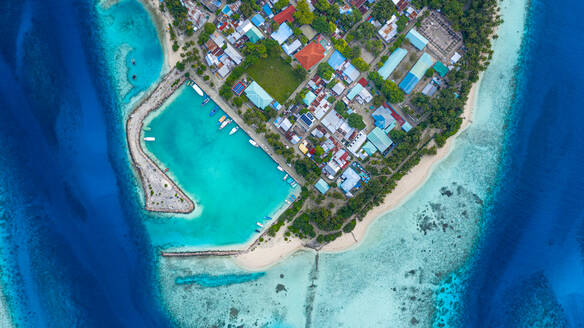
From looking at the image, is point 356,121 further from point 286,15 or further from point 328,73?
point 286,15

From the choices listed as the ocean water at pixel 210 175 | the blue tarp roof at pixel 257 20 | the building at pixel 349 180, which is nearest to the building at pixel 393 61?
the building at pixel 349 180

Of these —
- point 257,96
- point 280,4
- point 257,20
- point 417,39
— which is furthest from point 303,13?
point 417,39

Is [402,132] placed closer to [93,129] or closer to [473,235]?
[473,235]

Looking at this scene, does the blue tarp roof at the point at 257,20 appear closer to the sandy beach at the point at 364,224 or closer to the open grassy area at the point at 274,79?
the open grassy area at the point at 274,79

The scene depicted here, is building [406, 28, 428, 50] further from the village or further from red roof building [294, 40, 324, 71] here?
red roof building [294, 40, 324, 71]

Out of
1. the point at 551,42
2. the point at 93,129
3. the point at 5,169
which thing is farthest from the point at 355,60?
the point at 5,169

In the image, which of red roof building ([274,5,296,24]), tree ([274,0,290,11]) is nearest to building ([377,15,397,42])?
red roof building ([274,5,296,24])

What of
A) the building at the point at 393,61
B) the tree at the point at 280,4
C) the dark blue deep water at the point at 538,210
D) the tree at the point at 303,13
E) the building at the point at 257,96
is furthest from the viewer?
the dark blue deep water at the point at 538,210
